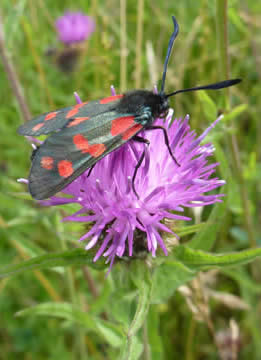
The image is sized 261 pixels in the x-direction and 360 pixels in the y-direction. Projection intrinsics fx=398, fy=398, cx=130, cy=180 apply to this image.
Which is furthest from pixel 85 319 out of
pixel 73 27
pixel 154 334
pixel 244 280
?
pixel 73 27

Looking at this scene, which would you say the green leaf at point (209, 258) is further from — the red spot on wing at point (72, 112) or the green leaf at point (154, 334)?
the red spot on wing at point (72, 112)

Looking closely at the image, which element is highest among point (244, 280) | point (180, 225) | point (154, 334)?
point (180, 225)

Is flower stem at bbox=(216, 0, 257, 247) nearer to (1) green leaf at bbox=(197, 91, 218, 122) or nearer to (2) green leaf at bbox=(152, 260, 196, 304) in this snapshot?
(1) green leaf at bbox=(197, 91, 218, 122)

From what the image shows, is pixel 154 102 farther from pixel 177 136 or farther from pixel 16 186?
pixel 16 186

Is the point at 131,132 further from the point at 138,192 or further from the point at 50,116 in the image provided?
the point at 50,116

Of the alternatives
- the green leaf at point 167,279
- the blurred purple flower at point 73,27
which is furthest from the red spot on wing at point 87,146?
the blurred purple flower at point 73,27

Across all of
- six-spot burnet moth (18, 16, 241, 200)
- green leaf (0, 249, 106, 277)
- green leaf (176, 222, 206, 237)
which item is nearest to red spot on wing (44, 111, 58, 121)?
six-spot burnet moth (18, 16, 241, 200)

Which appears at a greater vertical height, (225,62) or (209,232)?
(225,62)

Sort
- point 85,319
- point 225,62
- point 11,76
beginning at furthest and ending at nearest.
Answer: point 11,76 < point 225,62 < point 85,319
